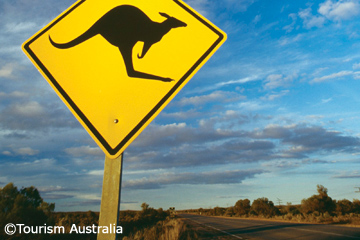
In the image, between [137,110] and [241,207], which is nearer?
[137,110]

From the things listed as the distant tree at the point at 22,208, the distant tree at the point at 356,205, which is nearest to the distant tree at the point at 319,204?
the distant tree at the point at 356,205

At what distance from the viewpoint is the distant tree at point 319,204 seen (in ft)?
92.9

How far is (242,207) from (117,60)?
52.4 meters

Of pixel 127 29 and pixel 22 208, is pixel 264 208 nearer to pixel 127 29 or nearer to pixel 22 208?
pixel 22 208

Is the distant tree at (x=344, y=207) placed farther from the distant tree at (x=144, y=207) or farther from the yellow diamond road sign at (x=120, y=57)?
the yellow diamond road sign at (x=120, y=57)

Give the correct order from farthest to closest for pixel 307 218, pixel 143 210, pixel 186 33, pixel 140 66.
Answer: pixel 143 210 < pixel 307 218 < pixel 186 33 < pixel 140 66

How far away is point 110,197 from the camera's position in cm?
146

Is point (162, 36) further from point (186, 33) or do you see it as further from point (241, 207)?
point (241, 207)

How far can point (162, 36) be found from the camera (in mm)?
1815

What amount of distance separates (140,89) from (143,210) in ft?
103

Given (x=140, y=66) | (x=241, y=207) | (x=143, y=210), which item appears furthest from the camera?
(x=241, y=207)

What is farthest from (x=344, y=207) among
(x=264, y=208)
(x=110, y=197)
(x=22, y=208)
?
(x=110, y=197)

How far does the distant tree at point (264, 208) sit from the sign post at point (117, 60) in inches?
1597

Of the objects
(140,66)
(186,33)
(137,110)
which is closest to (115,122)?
(137,110)
